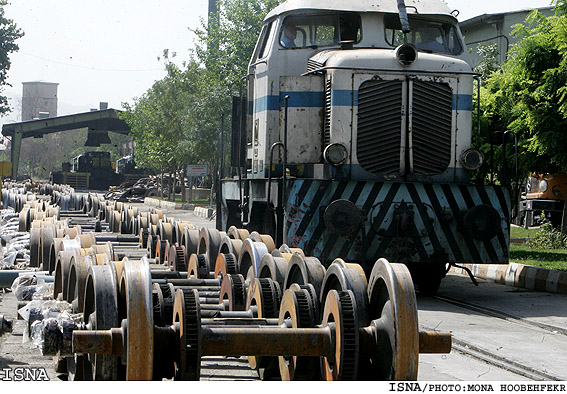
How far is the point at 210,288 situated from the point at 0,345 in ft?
5.28

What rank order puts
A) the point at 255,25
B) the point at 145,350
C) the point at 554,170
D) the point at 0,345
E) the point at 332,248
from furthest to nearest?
the point at 255,25 → the point at 554,170 → the point at 332,248 → the point at 0,345 → the point at 145,350

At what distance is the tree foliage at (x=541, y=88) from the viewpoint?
41.6 ft

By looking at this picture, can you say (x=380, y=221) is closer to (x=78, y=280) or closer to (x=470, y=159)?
(x=470, y=159)

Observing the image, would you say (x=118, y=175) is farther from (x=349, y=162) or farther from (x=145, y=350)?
(x=145, y=350)

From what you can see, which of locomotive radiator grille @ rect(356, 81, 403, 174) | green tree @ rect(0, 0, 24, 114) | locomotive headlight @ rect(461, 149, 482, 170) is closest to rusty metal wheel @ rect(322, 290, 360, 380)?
locomotive radiator grille @ rect(356, 81, 403, 174)

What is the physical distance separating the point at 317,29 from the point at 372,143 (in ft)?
5.50

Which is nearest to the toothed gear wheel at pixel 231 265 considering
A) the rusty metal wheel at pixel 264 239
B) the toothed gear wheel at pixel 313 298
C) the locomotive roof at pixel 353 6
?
the rusty metal wheel at pixel 264 239

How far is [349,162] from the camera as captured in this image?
9445 millimetres

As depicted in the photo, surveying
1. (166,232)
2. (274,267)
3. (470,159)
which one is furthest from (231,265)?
(470,159)

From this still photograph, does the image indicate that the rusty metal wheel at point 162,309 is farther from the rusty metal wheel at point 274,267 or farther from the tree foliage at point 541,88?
the tree foliage at point 541,88

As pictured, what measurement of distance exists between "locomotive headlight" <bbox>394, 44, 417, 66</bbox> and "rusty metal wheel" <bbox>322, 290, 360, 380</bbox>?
17.3ft

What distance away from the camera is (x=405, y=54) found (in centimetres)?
925

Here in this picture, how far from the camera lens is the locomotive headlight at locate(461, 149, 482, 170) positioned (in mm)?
9672

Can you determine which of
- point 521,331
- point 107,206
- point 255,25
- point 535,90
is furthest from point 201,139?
point 521,331
